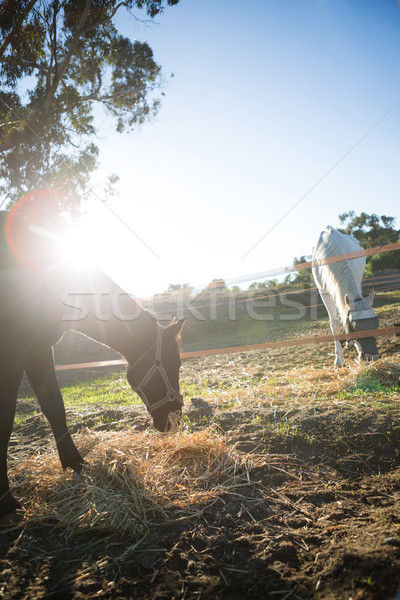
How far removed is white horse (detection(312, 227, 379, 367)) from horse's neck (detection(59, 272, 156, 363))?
7.03ft

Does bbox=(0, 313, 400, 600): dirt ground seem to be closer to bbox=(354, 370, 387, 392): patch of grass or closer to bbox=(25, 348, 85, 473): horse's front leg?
bbox=(25, 348, 85, 473): horse's front leg

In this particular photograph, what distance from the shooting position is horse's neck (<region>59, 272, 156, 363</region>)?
3.01m

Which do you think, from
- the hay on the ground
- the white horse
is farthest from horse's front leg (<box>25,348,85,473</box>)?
the hay on the ground

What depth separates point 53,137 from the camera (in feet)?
40.0

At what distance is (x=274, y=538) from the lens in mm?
1654

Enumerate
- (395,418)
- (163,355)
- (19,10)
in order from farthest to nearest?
(19,10) → (163,355) → (395,418)

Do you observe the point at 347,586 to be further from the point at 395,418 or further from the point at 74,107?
the point at 74,107

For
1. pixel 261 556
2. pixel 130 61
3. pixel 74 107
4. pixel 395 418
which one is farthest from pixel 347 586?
pixel 130 61

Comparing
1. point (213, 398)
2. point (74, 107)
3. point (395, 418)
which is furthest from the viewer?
point (74, 107)

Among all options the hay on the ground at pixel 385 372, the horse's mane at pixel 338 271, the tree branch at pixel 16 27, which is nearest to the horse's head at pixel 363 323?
the horse's mane at pixel 338 271

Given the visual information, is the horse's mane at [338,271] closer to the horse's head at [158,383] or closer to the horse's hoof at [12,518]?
the horse's head at [158,383]

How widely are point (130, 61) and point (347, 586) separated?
15.6 metres

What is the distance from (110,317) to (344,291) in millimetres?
4071

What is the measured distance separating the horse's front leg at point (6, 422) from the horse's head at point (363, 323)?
4.32 metres
